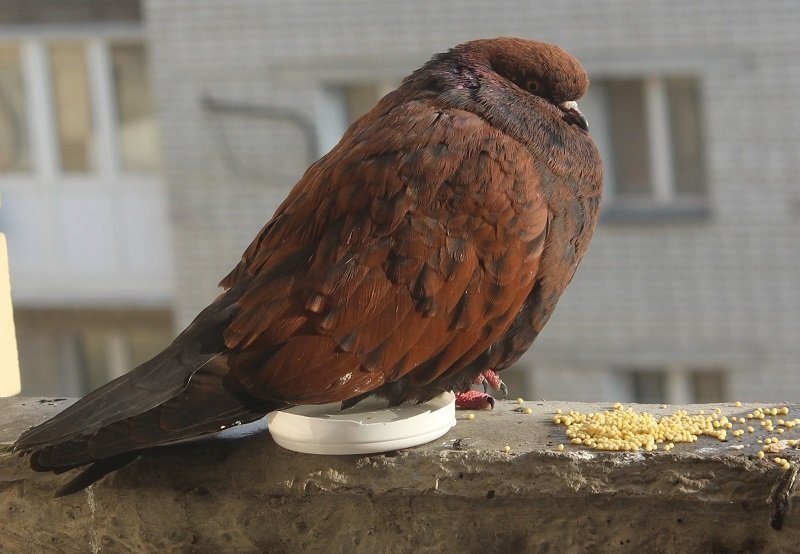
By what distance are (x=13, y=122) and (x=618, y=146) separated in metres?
4.46

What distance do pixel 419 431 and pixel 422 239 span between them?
1.10ft

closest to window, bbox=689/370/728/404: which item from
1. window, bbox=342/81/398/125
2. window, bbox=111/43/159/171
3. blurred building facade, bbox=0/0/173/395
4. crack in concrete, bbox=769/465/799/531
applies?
window, bbox=342/81/398/125

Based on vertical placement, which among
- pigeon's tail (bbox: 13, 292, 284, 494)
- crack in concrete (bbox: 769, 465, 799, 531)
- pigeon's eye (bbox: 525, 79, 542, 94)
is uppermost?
pigeon's eye (bbox: 525, 79, 542, 94)

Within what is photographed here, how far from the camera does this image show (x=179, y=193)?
24.8 ft

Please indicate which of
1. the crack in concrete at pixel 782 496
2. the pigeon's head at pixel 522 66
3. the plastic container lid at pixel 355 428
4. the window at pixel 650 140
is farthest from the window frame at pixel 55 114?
the crack in concrete at pixel 782 496

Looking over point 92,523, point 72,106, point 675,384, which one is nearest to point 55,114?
point 72,106

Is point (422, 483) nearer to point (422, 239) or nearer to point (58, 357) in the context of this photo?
point (422, 239)

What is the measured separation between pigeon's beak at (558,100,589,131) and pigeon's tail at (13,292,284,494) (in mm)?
786

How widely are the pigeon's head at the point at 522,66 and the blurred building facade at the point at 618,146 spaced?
4435 mm

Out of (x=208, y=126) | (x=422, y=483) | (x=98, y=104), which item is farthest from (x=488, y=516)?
(x=98, y=104)

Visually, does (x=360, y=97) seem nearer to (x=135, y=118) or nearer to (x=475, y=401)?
(x=135, y=118)

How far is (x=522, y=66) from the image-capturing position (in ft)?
7.10

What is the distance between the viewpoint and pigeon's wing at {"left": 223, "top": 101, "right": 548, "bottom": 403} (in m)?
1.86

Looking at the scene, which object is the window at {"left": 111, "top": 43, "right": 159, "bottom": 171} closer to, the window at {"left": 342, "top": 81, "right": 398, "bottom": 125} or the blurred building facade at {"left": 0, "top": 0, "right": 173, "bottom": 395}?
the blurred building facade at {"left": 0, "top": 0, "right": 173, "bottom": 395}
